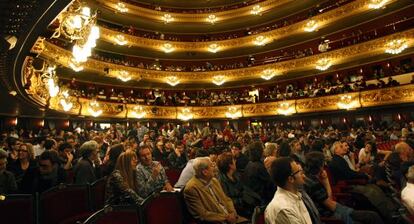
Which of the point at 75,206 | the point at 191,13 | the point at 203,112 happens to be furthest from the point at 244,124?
the point at 75,206

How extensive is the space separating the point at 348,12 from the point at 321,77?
455 centimetres

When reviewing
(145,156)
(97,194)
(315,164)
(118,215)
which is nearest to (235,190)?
(315,164)

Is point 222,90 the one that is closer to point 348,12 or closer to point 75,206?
point 348,12

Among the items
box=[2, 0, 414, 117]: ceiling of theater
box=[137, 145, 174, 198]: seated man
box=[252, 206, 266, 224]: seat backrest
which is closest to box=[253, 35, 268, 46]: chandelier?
box=[2, 0, 414, 117]: ceiling of theater

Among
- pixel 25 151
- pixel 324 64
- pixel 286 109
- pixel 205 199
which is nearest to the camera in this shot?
pixel 205 199

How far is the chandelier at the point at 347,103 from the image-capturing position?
1662cm

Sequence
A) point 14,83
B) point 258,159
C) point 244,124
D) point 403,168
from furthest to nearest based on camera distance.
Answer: point 244,124 < point 14,83 < point 258,159 < point 403,168

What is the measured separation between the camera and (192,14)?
1014 inches

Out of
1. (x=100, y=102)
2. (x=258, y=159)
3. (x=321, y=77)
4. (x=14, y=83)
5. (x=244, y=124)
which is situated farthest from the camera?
(x=244, y=124)

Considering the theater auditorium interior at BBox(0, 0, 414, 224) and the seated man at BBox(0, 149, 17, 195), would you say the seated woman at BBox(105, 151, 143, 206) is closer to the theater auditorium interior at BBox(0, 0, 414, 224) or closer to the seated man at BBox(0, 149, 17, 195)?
the theater auditorium interior at BBox(0, 0, 414, 224)

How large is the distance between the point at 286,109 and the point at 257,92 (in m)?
4.52

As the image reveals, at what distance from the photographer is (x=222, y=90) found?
25.3 m

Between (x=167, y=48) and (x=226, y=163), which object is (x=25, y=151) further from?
(x=167, y=48)

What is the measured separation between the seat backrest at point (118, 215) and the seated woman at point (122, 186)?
722 mm
